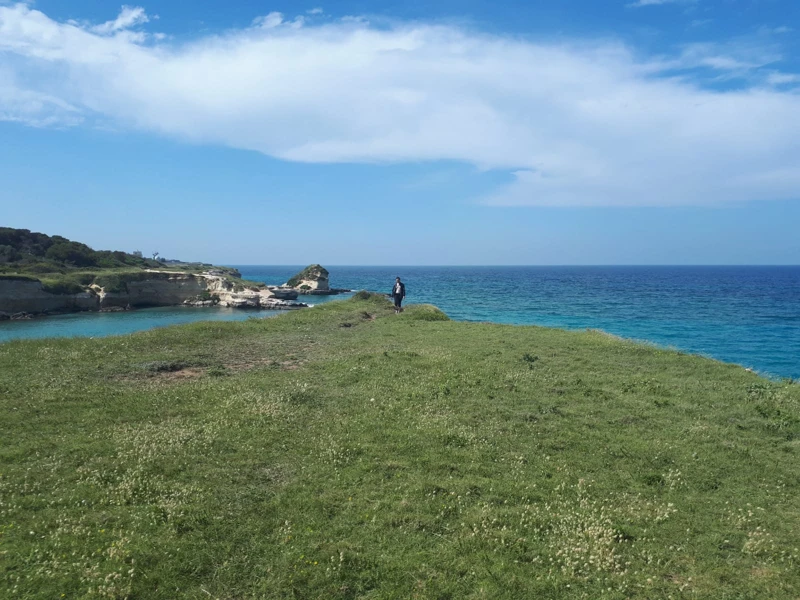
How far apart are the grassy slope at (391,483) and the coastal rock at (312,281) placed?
100160 mm

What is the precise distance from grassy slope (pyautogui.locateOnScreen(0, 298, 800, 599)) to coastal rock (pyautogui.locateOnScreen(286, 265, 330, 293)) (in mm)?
100160

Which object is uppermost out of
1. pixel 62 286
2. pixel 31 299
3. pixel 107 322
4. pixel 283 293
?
pixel 62 286

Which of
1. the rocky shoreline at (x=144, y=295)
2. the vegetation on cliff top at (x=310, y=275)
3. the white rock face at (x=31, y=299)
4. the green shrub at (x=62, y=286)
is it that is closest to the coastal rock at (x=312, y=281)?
the vegetation on cliff top at (x=310, y=275)

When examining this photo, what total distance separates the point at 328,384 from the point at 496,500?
9540mm

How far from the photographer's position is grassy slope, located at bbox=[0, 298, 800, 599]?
765 centimetres

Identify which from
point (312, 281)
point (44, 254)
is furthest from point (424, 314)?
point (44, 254)

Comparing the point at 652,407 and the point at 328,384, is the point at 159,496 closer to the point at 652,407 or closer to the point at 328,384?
the point at 328,384

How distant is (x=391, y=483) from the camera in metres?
10.5

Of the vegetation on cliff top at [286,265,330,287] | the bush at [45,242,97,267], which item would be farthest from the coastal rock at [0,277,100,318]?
the vegetation on cliff top at [286,265,330,287]

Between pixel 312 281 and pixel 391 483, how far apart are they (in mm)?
113556

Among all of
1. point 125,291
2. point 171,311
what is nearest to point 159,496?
point 171,311

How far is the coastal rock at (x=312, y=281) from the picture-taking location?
4742 inches

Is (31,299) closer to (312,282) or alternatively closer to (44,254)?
(44,254)

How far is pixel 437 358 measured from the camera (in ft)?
74.3
